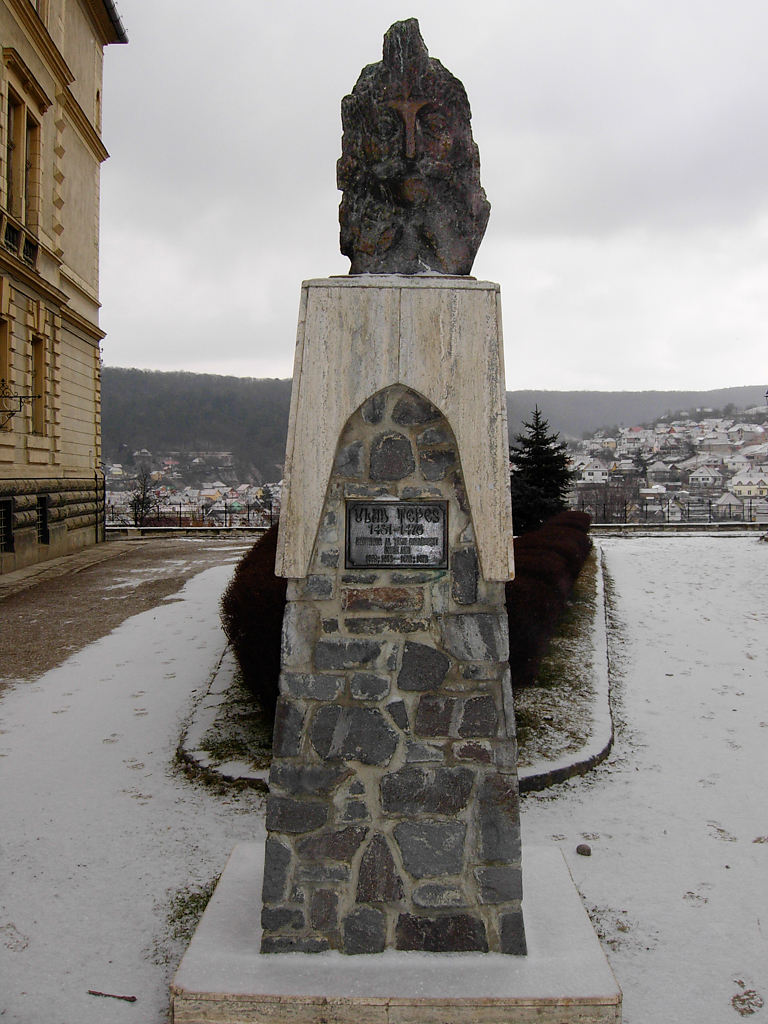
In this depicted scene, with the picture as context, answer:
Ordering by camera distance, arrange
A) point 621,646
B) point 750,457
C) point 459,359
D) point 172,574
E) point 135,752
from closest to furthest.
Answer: point 459,359 → point 135,752 → point 621,646 → point 172,574 → point 750,457

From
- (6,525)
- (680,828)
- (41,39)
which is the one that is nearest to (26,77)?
(41,39)

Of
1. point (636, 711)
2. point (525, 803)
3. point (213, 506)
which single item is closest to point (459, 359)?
point (525, 803)

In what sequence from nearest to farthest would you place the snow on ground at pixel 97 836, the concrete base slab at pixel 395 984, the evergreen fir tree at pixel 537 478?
1. the concrete base slab at pixel 395 984
2. the snow on ground at pixel 97 836
3. the evergreen fir tree at pixel 537 478

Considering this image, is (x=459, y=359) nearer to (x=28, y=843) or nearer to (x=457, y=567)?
(x=457, y=567)

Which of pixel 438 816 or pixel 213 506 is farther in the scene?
pixel 213 506

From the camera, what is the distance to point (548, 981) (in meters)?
3.00

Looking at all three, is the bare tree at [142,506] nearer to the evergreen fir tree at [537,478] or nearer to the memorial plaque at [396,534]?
the evergreen fir tree at [537,478]

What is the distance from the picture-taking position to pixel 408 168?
11.4ft

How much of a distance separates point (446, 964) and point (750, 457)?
86901mm

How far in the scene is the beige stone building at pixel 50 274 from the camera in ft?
51.2

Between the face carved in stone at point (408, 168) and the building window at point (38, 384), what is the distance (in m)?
15.9

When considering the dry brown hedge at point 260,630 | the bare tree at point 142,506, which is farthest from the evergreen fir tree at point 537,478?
the bare tree at point 142,506

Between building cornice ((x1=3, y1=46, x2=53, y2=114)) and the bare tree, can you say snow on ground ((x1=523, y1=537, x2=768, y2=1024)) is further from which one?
the bare tree

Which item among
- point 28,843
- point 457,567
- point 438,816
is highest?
point 457,567
